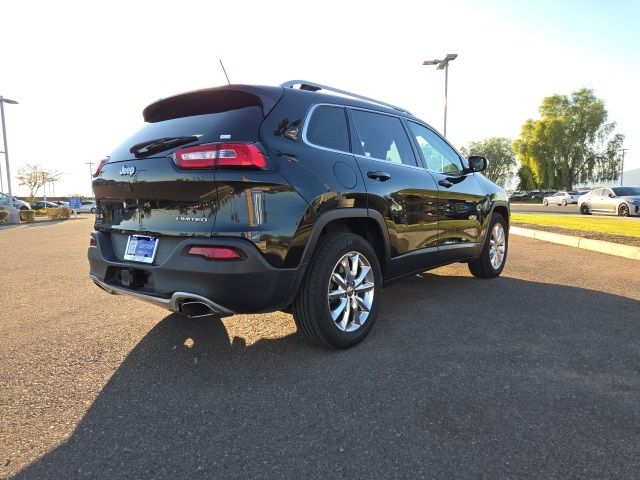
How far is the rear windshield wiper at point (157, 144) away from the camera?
8.98 ft

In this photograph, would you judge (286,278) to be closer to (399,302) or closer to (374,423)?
(374,423)

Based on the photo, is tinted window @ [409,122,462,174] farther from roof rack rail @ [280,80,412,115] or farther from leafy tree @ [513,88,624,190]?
leafy tree @ [513,88,624,190]

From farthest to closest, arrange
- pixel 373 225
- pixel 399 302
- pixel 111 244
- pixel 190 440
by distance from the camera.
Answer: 1. pixel 399 302
2. pixel 373 225
3. pixel 111 244
4. pixel 190 440

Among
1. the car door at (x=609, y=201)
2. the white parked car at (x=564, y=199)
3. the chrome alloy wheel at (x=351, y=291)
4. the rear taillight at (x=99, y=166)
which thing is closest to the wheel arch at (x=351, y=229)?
the chrome alloy wheel at (x=351, y=291)

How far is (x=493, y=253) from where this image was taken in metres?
5.54

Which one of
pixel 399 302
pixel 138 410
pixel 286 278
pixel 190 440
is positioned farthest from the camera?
pixel 399 302

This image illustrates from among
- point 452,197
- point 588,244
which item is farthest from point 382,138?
point 588,244

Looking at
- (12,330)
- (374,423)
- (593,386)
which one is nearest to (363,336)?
(374,423)

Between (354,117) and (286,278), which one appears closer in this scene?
(286,278)

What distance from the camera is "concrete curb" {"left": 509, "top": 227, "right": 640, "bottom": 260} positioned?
711 cm

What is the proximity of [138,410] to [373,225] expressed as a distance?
6.67 ft

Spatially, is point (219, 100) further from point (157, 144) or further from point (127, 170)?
point (127, 170)

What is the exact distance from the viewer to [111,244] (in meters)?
3.14

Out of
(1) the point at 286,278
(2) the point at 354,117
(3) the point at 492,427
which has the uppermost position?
(2) the point at 354,117
